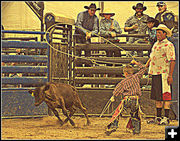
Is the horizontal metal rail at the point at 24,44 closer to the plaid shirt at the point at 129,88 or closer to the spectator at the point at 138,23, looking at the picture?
the spectator at the point at 138,23

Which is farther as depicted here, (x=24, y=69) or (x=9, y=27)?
(x=9, y=27)

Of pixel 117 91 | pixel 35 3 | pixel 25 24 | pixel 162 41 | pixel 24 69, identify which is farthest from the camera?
pixel 25 24

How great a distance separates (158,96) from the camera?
23.7 ft

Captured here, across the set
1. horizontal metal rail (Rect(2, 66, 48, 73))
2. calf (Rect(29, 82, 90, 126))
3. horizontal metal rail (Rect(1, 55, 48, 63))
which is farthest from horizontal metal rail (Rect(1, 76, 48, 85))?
calf (Rect(29, 82, 90, 126))

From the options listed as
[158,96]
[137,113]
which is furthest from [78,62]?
A: [137,113]

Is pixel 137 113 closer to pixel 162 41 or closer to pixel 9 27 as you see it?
pixel 162 41

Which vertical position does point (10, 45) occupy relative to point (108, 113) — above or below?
above

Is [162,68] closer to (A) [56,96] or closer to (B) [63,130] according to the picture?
(A) [56,96]

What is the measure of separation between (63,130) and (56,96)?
681 millimetres

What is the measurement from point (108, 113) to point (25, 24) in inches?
259

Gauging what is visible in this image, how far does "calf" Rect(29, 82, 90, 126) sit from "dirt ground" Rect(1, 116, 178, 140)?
0.28m

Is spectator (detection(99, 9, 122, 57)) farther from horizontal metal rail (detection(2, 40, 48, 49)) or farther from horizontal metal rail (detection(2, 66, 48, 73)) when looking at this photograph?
horizontal metal rail (detection(2, 66, 48, 73))

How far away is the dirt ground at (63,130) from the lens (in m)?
6.02

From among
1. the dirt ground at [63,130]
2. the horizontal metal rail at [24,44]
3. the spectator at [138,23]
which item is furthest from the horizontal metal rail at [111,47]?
the dirt ground at [63,130]
